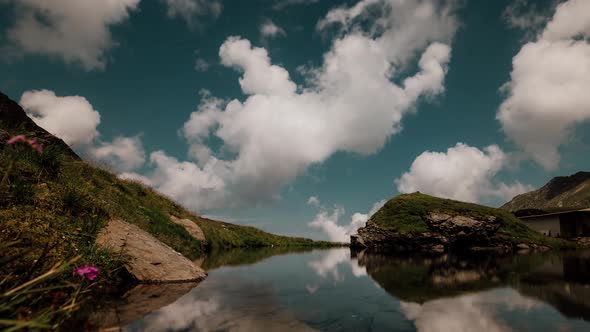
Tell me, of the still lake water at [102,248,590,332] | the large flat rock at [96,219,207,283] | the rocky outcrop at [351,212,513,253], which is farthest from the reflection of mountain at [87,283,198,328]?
the rocky outcrop at [351,212,513,253]

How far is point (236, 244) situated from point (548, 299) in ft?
91.4

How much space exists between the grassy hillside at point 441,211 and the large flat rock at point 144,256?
28.1 metres

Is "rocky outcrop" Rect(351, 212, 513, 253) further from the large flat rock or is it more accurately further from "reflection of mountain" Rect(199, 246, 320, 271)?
the large flat rock

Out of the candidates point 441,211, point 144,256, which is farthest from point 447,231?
point 144,256

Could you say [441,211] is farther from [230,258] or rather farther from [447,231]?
[230,258]

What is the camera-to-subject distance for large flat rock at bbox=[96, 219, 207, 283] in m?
7.33

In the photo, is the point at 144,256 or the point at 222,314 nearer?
the point at 222,314

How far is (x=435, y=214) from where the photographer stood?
3195 cm

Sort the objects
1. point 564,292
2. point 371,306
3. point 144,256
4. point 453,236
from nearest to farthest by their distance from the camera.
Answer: point 371,306
point 564,292
point 144,256
point 453,236

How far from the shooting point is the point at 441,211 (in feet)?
106

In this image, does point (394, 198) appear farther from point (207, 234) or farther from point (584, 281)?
point (584, 281)

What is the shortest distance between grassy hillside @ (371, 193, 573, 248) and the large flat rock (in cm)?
2808

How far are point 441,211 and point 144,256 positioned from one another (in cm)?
3099

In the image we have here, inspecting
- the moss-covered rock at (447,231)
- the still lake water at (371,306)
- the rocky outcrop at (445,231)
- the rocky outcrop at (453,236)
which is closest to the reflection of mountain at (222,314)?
the still lake water at (371,306)
